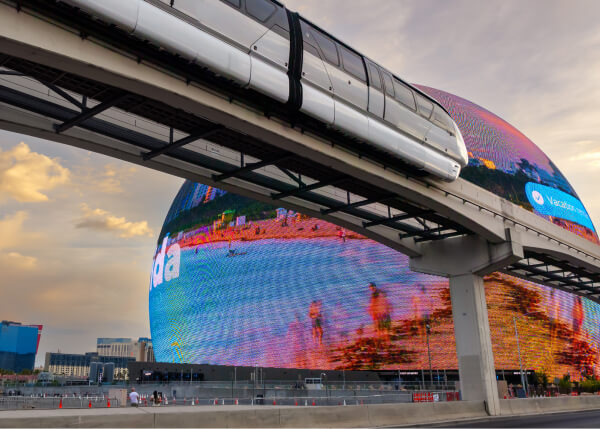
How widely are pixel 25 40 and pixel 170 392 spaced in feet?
146

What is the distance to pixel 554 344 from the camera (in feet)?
182

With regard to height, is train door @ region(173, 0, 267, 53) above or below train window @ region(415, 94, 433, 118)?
below

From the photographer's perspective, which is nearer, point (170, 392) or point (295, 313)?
point (170, 392)

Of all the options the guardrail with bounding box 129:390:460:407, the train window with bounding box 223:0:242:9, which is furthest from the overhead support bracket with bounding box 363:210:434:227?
the guardrail with bounding box 129:390:460:407

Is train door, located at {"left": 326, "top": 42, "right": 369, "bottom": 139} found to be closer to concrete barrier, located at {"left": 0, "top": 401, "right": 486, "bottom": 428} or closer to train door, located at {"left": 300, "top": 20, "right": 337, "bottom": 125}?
train door, located at {"left": 300, "top": 20, "right": 337, "bottom": 125}

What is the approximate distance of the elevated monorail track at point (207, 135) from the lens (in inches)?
414

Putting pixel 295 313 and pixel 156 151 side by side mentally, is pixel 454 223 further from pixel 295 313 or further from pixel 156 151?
pixel 295 313

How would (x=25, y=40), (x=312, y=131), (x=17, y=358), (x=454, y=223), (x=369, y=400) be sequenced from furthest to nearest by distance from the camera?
1. (x=17, y=358)
2. (x=369, y=400)
3. (x=454, y=223)
4. (x=312, y=131)
5. (x=25, y=40)

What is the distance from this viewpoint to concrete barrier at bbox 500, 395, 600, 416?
25.3 meters

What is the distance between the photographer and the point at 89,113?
498 inches

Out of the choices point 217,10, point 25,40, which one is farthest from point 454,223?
point 25,40

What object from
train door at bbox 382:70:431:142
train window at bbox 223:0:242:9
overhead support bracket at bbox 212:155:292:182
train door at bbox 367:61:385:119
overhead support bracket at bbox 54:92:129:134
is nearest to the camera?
train window at bbox 223:0:242:9

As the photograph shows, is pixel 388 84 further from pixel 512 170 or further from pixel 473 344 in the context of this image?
pixel 512 170

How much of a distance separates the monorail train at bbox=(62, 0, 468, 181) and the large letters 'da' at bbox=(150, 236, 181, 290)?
64372 mm
